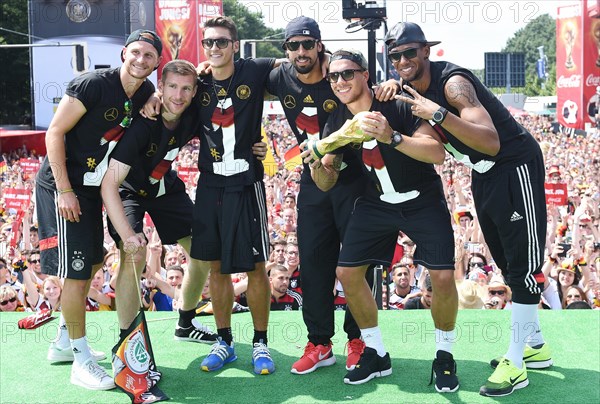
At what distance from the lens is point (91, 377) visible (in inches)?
175

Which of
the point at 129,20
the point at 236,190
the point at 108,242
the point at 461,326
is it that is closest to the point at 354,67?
the point at 236,190

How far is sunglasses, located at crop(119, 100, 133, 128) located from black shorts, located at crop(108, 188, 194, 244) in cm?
55

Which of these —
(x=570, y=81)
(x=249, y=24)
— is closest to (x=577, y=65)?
(x=570, y=81)

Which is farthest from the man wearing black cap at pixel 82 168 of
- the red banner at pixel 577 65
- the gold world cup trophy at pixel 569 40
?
the gold world cup trophy at pixel 569 40

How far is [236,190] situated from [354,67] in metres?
1.11

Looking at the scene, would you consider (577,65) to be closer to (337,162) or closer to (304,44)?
(304,44)

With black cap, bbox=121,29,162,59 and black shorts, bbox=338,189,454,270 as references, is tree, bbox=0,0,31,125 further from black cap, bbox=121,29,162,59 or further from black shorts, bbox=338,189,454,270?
black shorts, bbox=338,189,454,270

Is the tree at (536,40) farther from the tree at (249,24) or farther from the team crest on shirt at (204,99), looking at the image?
the team crest on shirt at (204,99)

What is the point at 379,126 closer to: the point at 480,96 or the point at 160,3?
the point at 480,96

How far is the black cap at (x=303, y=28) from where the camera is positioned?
14.3 feet

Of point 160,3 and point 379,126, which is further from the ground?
point 160,3

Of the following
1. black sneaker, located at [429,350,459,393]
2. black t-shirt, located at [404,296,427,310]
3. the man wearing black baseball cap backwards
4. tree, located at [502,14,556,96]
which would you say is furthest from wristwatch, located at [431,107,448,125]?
tree, located at [502,14,556,96]

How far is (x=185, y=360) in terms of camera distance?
4934 millimetres

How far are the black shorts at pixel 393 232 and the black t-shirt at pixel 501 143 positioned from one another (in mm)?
303
